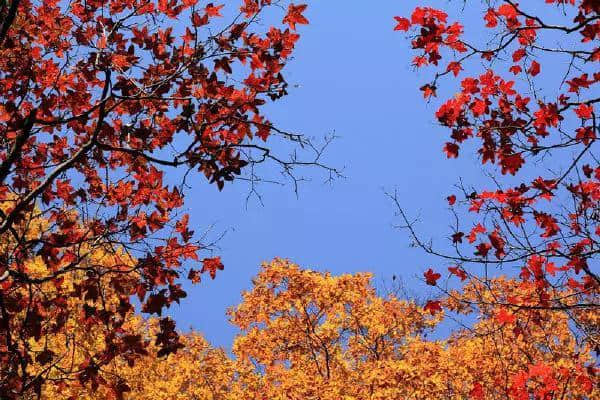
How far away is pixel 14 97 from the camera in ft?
18.0

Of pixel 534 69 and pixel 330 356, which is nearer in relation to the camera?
pixel 534 69

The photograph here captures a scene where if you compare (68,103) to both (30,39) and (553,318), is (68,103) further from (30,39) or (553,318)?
(553,318)

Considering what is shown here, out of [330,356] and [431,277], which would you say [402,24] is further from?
[330,356]

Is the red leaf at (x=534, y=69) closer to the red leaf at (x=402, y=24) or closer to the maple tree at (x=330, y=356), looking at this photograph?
the red leaf at (x=402, y=24)

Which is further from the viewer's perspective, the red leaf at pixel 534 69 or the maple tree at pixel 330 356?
the maple tree at pixel 330 356

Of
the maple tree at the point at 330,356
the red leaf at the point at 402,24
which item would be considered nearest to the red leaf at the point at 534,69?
the red leaf at the point at 402,24

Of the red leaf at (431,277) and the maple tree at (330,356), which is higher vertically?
the maple tree at (330,356)

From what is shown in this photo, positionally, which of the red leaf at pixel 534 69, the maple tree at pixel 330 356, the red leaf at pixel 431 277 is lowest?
the red leaf at pixel 431 277

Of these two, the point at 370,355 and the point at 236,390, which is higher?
the point at 370,355

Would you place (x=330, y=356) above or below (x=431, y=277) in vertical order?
above

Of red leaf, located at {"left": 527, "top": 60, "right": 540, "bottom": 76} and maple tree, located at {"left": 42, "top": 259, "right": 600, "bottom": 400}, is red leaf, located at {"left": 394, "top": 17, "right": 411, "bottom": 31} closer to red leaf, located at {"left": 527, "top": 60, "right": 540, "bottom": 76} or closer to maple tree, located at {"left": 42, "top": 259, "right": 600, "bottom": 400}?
red leaf, located at {"left": 527, "top": 60, "right": 540, "bottom": 76}

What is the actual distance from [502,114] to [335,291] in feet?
44.5

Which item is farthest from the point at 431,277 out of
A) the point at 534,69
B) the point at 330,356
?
the point at 330,356

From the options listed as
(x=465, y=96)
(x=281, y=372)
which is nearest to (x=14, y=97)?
(x=465, y=96)
